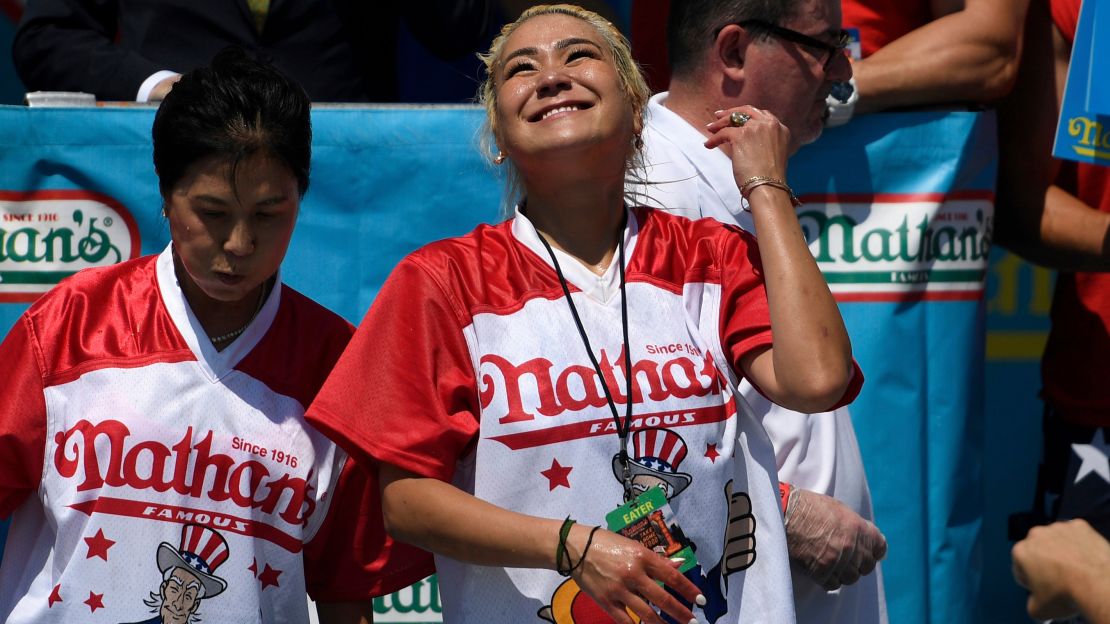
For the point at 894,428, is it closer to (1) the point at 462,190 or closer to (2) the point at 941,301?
(2) the point at 941,301

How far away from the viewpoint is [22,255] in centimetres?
301

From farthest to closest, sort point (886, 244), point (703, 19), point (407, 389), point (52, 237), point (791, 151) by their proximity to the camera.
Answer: point (886, 244) < point (52, 237) < point (703, 19) < point (791, 151) < point (407, 389)

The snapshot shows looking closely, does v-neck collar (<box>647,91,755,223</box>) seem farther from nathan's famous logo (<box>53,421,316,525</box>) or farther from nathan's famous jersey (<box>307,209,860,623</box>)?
nathan's famous logo (<box>53,421,316,525</box>)

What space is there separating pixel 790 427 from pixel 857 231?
822mm

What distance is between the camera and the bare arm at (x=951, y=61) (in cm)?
317

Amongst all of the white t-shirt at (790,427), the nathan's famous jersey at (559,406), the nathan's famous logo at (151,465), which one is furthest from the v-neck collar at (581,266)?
the nathan's famous logo at (151,465)

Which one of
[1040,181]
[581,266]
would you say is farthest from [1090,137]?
[581,266]

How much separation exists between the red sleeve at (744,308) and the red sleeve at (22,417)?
3.59 ft

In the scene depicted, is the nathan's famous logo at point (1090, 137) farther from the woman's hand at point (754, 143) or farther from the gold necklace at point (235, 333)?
the gold necklace at point (235, 333)

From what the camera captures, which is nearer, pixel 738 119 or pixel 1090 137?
pixel 738 119

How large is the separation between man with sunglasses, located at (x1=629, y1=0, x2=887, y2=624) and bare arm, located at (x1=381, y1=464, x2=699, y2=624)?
42 centimetres

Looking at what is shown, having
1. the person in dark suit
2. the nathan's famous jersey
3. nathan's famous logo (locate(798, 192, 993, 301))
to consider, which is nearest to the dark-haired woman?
the nathan's famous jersey

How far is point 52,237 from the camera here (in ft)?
9.93

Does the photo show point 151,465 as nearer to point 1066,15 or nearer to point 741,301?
point 741,301
